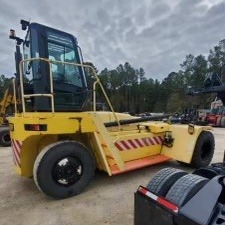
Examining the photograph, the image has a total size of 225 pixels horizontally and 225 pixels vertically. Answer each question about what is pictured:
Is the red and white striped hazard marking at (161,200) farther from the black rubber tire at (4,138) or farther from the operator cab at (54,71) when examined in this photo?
the black rubber tire at (4,138)

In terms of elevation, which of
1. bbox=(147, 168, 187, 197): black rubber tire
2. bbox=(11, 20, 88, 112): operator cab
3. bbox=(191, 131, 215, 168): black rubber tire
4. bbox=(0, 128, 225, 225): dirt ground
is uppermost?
bbox=(11, 20, 88, 112): operator cab

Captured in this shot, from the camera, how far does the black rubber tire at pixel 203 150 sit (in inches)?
228

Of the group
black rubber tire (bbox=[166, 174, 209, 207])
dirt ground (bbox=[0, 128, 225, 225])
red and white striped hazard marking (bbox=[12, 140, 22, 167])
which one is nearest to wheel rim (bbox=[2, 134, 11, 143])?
dirt ground (bbox=[0, 128, 225, 225])

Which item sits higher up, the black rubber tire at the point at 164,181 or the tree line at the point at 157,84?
the tree line at the point at 157,84

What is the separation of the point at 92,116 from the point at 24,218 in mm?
1788

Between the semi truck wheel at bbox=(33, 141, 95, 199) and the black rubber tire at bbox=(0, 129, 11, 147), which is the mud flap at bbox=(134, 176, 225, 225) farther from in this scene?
the black rubber tire at bbox=(0, 129, 11, 147)

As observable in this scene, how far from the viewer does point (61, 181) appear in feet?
13.6

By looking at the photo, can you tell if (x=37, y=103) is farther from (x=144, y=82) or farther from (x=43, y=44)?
(x=144, y=82)

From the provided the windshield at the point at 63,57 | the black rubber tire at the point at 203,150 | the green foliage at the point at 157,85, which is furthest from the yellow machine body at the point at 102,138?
the green foliage at the point at 157,85

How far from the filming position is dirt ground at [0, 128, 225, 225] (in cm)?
345

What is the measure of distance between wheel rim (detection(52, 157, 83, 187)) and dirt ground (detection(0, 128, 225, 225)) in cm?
27

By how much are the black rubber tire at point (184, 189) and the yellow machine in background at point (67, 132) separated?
2.24 meters

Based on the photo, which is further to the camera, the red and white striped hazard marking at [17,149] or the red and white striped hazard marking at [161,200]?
the red and white striped hazard marking at [17,149]

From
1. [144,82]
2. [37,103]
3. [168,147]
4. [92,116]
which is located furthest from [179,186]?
[144,82]
